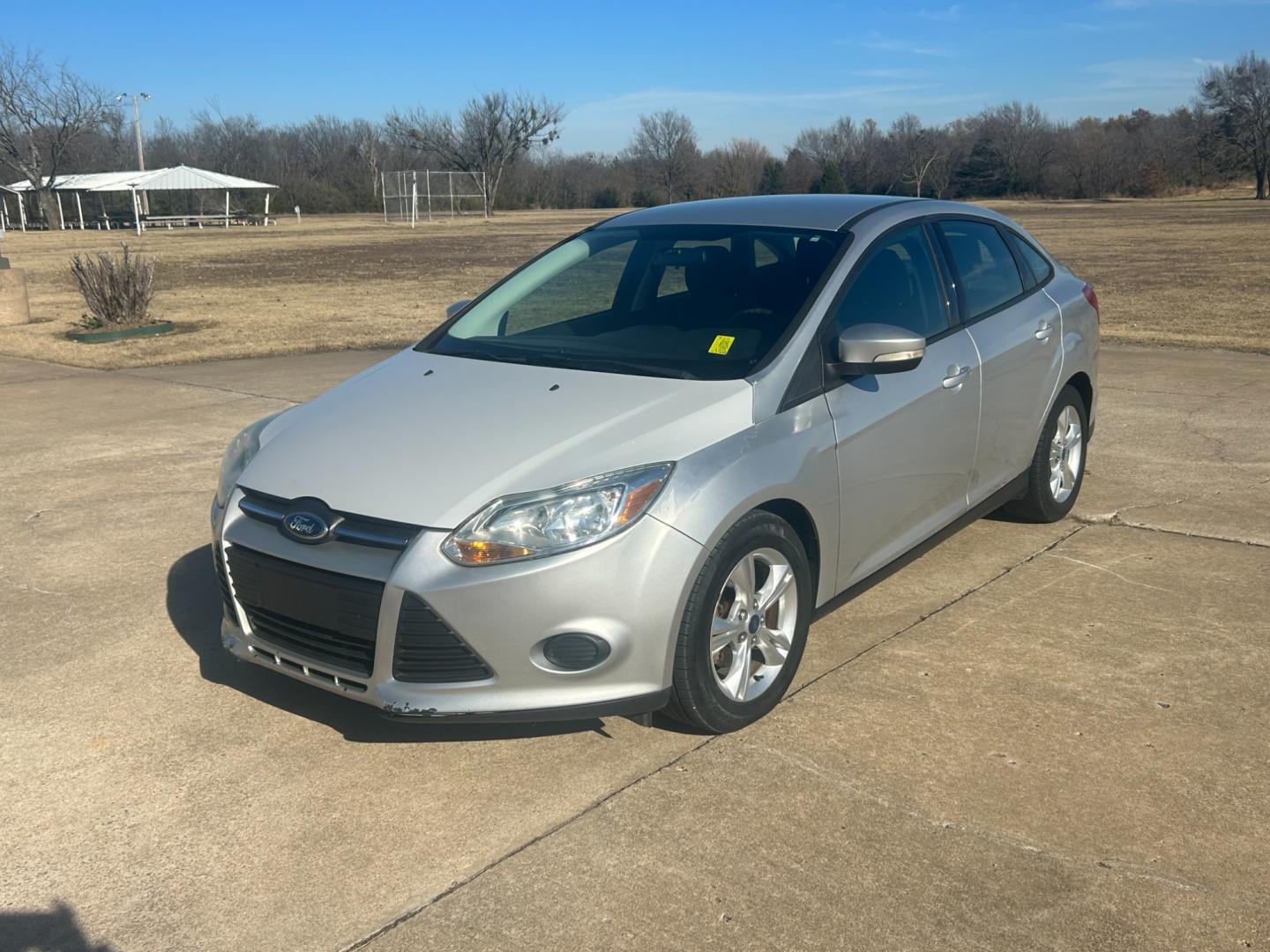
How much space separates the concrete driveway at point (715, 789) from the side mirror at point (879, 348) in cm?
110

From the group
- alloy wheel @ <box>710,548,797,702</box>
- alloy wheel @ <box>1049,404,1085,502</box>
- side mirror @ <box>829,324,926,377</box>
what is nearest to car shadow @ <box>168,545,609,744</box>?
alloy wheel @ <box>710,548,797,702</box>

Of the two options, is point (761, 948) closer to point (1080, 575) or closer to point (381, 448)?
point (381, 448)

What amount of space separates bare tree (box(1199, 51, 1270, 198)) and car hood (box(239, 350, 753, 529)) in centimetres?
8342

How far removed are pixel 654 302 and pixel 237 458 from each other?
5.65 ft

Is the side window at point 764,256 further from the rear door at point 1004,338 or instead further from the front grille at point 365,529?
the front grille at point 365,529

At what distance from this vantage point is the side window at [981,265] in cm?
511

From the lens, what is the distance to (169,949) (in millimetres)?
2795

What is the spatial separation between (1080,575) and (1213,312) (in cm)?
1204

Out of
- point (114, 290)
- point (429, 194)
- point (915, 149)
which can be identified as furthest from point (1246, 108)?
point (114, 290)

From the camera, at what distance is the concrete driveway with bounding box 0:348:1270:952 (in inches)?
113

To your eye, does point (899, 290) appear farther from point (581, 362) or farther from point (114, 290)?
point (114, 290)

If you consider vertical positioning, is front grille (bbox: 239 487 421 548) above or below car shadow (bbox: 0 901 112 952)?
above

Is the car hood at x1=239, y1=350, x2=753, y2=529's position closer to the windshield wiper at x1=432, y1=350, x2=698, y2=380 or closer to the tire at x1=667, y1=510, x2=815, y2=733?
the windshield wiper at x1=432, y1=350, x2=698, y2=380

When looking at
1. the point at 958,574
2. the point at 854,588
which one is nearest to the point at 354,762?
the point at 854,588
